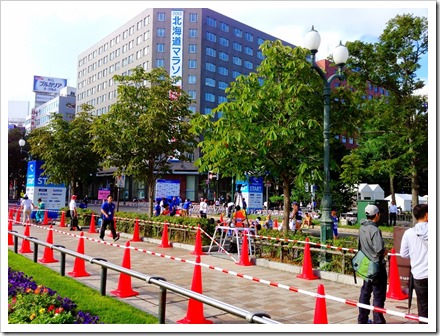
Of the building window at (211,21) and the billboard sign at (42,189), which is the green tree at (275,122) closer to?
the billboard sign at (42,189)

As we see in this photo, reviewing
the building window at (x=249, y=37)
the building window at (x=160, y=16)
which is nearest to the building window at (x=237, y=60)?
the building window at (x=249, y=37)

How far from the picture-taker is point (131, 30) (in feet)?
251

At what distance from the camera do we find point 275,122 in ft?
40.5

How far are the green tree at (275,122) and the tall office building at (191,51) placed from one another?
52865 millimetres

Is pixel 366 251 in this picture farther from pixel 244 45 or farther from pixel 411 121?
pixel 244 45

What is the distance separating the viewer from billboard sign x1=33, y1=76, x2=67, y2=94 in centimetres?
13462

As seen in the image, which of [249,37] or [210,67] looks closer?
[210,67]

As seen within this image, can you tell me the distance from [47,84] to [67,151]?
405 feet

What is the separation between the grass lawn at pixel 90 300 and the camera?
6.26 metres

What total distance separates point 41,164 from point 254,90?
16.8 meters

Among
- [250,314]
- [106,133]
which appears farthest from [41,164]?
[250,314]

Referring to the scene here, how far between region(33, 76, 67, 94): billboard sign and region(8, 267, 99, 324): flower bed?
464 feet

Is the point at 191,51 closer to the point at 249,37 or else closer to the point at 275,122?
the point at 249,37

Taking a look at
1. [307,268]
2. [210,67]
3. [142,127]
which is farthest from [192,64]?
[307,268]
